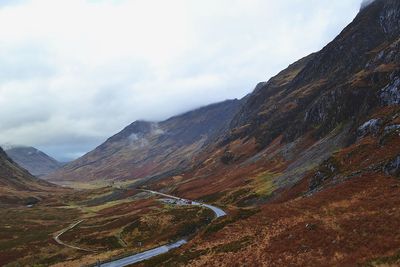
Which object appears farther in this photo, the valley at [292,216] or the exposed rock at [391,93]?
the exposed rock at [391,93]

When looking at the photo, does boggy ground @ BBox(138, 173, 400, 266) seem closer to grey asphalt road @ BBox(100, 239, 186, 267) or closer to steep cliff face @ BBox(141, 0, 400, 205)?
grey asphalt road @ BBox(100, 239, 186, 267)

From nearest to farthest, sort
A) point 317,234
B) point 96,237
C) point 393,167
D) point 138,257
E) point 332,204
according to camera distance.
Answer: point 317,234
point 332,204
point 393,167
point 138,257
point 96,237

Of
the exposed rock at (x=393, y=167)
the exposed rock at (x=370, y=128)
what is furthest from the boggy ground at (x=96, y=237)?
the exposed rock at (x=393, y=167)

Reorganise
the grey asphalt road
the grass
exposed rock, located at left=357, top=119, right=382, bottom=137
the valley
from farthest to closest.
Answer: the grass → exposed rock, located at left=357, top=119, right=382, bottom=137 → the grey asphalt road → the valley

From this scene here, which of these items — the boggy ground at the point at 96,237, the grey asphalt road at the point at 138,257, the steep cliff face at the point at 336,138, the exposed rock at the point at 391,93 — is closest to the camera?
the grey asphalt road at the point at 138,257

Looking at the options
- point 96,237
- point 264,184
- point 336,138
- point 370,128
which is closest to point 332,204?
point 370,128

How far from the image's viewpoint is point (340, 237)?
46062 mm

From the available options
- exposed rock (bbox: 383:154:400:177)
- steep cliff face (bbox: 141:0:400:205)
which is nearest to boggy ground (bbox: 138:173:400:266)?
exposed rock (bbox: 383:154:400:177)

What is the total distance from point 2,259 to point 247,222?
6000 cm

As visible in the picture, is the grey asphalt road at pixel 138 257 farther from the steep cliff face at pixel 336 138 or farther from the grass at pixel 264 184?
the grass at pixel 264 184

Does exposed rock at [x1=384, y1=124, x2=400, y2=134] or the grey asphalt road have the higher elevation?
exposed rock at [x1=384, y1=124, x2=400, y2=134]

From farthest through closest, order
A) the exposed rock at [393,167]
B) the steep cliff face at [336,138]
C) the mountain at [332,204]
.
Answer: the steep cliff face at [336,138], the exposed rock at [393,167], the mountain at [332,204]

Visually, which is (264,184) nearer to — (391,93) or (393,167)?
(391,93)

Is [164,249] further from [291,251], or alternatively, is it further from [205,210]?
[291,251]
